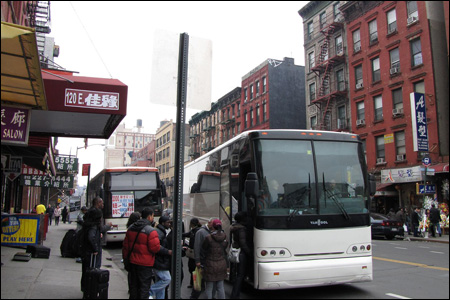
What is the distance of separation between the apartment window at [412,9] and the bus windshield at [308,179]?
24.8m

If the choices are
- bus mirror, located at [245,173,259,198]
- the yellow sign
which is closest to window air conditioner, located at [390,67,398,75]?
the yellow sign

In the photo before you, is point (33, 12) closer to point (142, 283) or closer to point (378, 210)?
point (142, 283)

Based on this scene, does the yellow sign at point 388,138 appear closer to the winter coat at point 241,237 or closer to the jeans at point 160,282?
the winter coat at point 241,237

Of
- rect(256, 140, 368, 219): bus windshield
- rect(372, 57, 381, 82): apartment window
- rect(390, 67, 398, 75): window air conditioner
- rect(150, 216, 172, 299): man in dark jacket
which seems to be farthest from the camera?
rect(372, 57, 381, 82): apartment window

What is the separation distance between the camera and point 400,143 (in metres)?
29.0

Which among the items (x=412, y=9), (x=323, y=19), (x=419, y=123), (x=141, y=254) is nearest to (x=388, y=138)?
(x=419, y=123)

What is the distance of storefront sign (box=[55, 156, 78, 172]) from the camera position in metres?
34.2

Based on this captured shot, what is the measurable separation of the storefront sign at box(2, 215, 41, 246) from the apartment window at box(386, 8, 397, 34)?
2883cm

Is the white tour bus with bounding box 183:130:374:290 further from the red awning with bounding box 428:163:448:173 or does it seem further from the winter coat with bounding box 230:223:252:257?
the red awning with bounding box 428:163:448:173

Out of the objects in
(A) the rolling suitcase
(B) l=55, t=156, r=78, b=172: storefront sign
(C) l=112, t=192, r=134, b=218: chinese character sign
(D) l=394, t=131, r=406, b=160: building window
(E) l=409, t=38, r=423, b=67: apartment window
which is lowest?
(A) the rolling suitcase

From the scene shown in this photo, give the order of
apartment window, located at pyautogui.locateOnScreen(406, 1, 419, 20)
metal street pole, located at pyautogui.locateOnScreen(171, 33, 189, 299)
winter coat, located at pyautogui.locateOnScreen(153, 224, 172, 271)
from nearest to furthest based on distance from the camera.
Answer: metal street pole, located at pyautogui.locateOnScreen(171, 33, 189, 299) < winter coat, located at pyautogui.locateOnScreen(153, 224, 172, 271) < apartment window, located at pyautogui.locateOnScreen(406, 1, 419, 20)

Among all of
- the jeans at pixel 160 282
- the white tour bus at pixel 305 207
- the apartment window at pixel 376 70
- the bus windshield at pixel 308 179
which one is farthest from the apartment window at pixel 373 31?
the jeans at pixel 160 282

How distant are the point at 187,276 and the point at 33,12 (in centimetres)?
1592

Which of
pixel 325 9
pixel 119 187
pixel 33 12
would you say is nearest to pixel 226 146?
pixel 119 187
